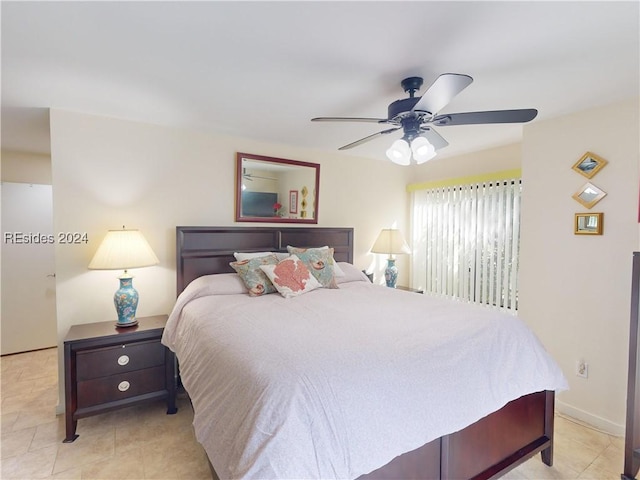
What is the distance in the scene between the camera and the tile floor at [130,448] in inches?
75.0

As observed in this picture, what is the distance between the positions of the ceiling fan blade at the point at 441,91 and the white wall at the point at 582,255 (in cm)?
155

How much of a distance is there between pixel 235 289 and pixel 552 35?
98.6 inches

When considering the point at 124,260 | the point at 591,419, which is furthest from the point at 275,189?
the point at 591,419

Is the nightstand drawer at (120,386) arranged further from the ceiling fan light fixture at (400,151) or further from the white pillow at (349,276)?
the ceiling fan light fixture at (400,151)

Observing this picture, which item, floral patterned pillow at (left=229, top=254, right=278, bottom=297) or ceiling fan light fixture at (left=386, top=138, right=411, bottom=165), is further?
floral patterned pillow at (left=229, top=254, right=278, bottom=297)

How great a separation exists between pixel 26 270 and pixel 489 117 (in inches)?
187

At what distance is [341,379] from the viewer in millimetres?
1247

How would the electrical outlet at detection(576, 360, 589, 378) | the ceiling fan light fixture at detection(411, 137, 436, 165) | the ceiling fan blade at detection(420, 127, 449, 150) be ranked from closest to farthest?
the ceiling fan light fixture at detection(411, 137, 436, 165) < the ceiling fan blade at detection(420, 127, 449, 150) < the electrical outlet at detection(576, 360, 589, 378)

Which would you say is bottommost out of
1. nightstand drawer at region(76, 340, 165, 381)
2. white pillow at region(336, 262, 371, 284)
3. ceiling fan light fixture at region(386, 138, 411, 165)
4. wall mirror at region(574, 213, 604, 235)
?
nightstand drawer at region(76, 340, 165, 381)

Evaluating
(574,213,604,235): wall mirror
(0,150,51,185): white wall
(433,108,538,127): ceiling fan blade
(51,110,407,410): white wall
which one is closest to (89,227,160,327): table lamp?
(51,110,407,410): white wall

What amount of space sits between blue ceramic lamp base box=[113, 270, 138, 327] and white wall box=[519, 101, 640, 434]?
3294mm

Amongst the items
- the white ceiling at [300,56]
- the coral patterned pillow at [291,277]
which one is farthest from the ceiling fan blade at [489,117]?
the coral patterned pillow at [291,277]

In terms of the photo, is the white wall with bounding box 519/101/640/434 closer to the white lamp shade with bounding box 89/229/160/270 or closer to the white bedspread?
the white bedspread

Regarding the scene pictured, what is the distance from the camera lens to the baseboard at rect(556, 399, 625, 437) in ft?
7.57
